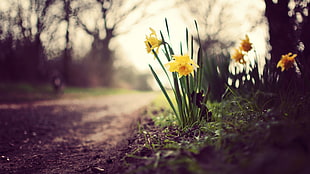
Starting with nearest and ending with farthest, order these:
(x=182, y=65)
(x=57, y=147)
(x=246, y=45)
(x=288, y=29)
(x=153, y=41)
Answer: (x=182, y=65)
(x=153, y=41)
(x=288, y=29)
(x=246, y=45)
(x=57, y=147)

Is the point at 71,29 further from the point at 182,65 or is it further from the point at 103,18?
the point at 182,65

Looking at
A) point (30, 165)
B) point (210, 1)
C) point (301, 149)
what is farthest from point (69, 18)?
point (301, 149)

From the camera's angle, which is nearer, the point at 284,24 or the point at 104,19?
the point at 284,24

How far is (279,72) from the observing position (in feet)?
6.69

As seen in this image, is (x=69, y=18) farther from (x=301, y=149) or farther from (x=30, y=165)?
(x=301, y=149)

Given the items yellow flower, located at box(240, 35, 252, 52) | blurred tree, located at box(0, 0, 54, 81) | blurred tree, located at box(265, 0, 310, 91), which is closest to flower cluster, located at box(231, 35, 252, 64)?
yellow flower, located at box(240, 35, 252, 52)

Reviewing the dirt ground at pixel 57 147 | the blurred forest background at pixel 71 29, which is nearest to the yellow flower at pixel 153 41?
the dirt ground at pixel 57 147

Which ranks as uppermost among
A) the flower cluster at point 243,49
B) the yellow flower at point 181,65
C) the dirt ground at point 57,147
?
the flower cluster at point 243,49

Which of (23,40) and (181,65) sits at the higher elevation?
(23,40)

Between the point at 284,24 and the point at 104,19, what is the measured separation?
1308 cm

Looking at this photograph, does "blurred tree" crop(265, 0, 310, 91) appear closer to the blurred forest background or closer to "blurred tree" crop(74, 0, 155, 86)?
the blurred forest background

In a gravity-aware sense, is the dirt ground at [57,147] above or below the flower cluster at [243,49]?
below

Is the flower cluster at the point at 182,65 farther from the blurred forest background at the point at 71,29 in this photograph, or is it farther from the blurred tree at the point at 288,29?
the blurred forest background at the point at 71,29

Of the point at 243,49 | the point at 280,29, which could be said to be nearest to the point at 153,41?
the point at 243,49
